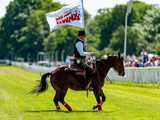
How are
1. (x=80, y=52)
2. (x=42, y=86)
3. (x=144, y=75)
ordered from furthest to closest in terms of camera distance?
(x=144, y=75) < (x=42, y=86) < (x=80, y=52)

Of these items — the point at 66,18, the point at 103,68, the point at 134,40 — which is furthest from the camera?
the point at 134,40

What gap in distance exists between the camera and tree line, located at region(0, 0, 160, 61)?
426ft

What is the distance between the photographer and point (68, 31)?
135000 millimetres

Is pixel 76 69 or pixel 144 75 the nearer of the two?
pixel 76 69

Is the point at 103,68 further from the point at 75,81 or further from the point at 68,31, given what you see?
the point at 68,31

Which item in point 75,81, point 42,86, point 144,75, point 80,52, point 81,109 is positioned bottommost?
point 144,75

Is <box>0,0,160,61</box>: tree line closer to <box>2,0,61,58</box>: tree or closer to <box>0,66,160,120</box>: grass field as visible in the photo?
<box>2,0,61,58</box>: tree

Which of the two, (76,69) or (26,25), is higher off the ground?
(26,25)

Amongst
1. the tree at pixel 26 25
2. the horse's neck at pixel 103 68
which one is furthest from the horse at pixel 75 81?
the tree at pixel 26 25

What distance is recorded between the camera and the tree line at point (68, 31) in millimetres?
129875

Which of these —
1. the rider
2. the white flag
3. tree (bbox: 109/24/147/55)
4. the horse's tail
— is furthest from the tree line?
the rider

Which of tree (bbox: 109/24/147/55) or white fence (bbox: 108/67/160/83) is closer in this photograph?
white fence (bbox: 108/67/160/83)

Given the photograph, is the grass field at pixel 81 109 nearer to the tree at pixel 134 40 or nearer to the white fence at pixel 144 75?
the white fence at pixel 144 75

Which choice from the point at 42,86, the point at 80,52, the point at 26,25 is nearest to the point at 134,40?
the point at 26,25
